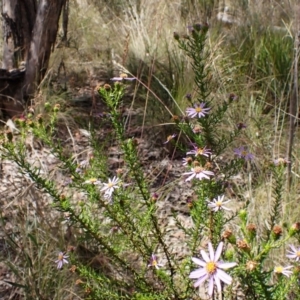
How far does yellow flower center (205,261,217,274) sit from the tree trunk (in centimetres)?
221

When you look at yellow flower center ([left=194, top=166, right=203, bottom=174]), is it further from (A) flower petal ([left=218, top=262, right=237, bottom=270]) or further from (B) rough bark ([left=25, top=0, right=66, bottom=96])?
(B) rough bark ([left=25, top=0, right=66, bottom=96])

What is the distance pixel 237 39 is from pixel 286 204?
198cm

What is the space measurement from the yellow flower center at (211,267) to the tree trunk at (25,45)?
2211 millimetres

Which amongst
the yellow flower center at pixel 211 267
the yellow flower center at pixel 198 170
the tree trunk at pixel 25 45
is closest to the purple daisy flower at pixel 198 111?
the yellow flower center at pixel 198 170

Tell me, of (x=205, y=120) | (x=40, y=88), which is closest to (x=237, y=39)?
(x=40, y=88)

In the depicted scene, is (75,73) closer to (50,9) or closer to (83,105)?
(83,105)

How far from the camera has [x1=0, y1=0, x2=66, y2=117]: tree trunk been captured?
2912 mm

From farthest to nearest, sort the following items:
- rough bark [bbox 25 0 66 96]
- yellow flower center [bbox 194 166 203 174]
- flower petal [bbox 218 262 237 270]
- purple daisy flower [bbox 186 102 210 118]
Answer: rough bark [bbox 25 0 66 96] → purple daisy flower [bbox 186 102 210 118] → yellow flower center [bbox 194 166 203 174] → flower petal [bbox 218 262 237 270]

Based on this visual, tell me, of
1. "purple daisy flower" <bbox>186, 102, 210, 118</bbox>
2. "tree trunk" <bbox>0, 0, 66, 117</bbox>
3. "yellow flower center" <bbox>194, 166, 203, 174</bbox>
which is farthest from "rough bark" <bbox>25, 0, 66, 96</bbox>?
"yellow flower center" <bbox>194, 166, 203, 174</bbox>

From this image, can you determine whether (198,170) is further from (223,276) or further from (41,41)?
(41,41)

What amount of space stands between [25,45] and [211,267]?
247cm

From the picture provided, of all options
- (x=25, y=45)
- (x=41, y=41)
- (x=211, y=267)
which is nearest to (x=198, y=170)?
(x=211, y=267)

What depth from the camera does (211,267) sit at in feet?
2.96

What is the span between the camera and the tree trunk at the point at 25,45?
2912 mm
